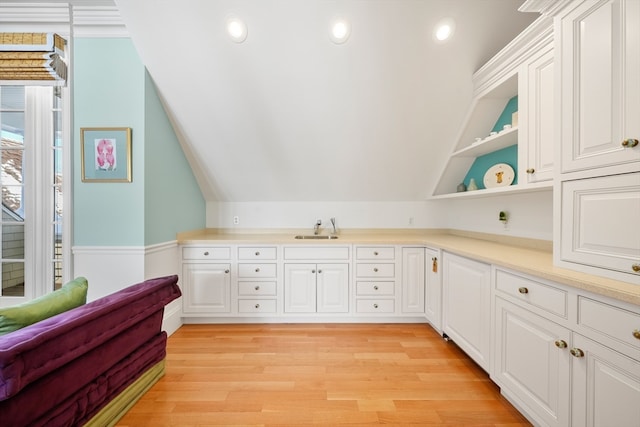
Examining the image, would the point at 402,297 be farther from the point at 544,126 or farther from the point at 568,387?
the point at 544,126

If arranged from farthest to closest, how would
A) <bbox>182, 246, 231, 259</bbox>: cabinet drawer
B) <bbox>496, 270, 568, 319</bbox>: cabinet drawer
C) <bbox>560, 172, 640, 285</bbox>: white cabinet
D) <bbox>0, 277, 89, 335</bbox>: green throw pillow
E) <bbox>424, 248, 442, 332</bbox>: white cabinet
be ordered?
1. <bbox>182, 246, 231, 259</bbox>: cabinet drawer
2. <bbox>424, 248, 442, 332</bbox>: white cabinet
3. <bbox>496, 270, 568, 319</bbox>: cabinet drawer
4. <bbox>0, 277, 89, 335</bbox>: green throw pillow
5. <bbox>560, 172, 640, 285</bbox>: white cabinet

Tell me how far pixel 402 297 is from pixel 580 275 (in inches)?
68.9

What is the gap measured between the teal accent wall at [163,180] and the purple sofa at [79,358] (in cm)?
86

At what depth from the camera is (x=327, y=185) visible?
10.6 feet

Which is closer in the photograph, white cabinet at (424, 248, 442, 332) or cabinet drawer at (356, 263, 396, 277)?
white cabinet at (424, 248, 442, 332)

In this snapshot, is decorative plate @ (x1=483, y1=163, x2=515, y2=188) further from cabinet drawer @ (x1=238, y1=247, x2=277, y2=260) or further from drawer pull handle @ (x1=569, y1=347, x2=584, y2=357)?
cabinet drawer @ (x1=238, y1=247, x2=277, y2=260)

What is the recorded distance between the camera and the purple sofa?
3.26 feet

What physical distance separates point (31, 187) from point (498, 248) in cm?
403

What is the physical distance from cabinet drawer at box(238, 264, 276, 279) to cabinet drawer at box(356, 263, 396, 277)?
0.90 m

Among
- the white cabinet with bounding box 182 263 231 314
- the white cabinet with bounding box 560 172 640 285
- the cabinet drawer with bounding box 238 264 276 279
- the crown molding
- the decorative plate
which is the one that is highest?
the crown molding

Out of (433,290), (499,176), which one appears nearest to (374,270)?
(433,290)

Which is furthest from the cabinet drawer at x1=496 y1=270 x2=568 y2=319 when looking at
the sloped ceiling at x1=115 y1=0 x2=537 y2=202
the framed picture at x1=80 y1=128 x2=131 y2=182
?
the framed picture at x1=80 y1=128 x2=131 y2=182

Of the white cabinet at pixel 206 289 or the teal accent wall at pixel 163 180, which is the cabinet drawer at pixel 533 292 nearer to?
the white cabinet at pixel 206 289

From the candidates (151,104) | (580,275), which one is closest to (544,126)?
(580,275)
